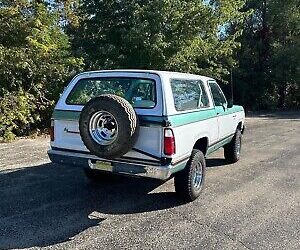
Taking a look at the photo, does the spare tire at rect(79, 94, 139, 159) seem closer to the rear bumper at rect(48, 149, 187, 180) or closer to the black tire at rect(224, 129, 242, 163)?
the rear bumper at rect(48, 149, 187, 180)

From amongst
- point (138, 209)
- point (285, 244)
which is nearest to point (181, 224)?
point (138, 209)

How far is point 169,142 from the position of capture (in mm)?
4250

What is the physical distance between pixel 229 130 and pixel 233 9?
9746 mm

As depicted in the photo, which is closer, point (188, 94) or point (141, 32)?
point (188, 94)

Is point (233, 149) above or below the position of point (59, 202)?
above

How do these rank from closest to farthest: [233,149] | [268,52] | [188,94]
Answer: [188,94] < [233,149] < [268,52]

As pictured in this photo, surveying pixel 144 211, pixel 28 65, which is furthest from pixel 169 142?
pixel 28 65

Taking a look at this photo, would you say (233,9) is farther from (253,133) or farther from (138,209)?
(138,209)

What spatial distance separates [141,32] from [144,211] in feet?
26.7

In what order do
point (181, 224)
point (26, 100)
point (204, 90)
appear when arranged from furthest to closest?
point (26, 100)
point (204, 90)
point (181, 224)

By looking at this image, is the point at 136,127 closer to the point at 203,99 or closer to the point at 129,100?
the point at 129,100

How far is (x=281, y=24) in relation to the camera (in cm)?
2275

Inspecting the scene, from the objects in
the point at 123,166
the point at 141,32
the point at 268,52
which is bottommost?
the point at 123,166

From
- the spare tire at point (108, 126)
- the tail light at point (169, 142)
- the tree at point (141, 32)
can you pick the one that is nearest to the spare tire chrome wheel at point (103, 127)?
the spare tire at point (108, 126)
